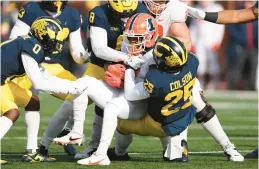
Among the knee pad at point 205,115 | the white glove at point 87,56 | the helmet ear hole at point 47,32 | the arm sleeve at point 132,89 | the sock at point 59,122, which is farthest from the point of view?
the white glove at point 87,56

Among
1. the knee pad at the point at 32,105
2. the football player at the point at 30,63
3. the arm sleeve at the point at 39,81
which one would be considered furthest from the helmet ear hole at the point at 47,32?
the knee pad at the point at 32,105

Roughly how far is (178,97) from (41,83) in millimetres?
1175

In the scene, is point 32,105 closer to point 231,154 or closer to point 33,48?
point 33,48

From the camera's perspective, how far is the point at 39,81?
7.01m

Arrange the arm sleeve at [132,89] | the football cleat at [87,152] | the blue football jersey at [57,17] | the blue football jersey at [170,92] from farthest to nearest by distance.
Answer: the blue football jersey at [57,17] < the football cleat at [87,152] < the arm sleeve at [132,89] < the blue football jersey at [170,92]

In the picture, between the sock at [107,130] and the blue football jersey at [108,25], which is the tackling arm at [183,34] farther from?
the sock at [107,130]

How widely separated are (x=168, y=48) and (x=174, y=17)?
0.94m

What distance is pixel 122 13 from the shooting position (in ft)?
24.1

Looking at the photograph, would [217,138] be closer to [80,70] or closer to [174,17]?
[174,17]

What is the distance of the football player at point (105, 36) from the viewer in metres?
7.26

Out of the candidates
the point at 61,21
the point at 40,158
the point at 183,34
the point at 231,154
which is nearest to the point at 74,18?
the point at 61,21

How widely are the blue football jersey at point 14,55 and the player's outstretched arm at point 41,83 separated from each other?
0.07m

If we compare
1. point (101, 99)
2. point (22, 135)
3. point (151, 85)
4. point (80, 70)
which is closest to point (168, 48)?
point (151, 85)

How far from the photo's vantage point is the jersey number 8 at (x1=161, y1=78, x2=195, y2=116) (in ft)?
22.8
